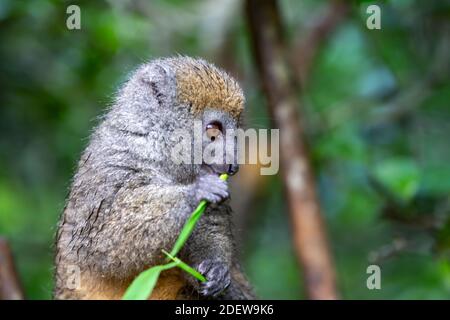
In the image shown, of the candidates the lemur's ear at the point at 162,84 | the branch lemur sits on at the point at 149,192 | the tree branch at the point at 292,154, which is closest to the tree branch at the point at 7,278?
the branch lemur sits on at the point at 149,192

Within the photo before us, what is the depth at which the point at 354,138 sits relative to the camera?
7000 millimetres

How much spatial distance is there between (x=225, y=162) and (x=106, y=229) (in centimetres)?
72

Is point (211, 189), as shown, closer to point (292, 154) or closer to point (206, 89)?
point (206, 89)

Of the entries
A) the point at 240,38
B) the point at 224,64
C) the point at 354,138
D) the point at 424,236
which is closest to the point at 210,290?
the point at 424,236

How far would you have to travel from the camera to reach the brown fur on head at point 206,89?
4.52m

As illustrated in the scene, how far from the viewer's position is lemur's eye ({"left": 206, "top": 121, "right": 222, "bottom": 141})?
4.37m

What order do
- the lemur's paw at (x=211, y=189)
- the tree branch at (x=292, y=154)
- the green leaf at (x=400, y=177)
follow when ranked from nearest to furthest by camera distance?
the lemur's paw at (x=211, y=189)
the green leaf at (x=400, y=177)
the tree branch at (x=292, y=154)

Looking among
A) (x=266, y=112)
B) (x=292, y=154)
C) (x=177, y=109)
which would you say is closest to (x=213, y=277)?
(x=177, y=109)

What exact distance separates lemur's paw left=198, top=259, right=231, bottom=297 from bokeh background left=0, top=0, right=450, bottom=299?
2071mm

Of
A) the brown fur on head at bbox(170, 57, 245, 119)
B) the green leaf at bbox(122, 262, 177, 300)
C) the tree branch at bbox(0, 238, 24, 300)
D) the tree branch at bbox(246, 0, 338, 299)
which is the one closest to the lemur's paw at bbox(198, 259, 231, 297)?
the brown fur on head at bbox(170, 57, 245, 119)

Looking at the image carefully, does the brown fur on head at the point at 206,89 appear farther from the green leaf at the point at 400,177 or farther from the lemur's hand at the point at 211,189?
the green leaf at the point at 400,177
